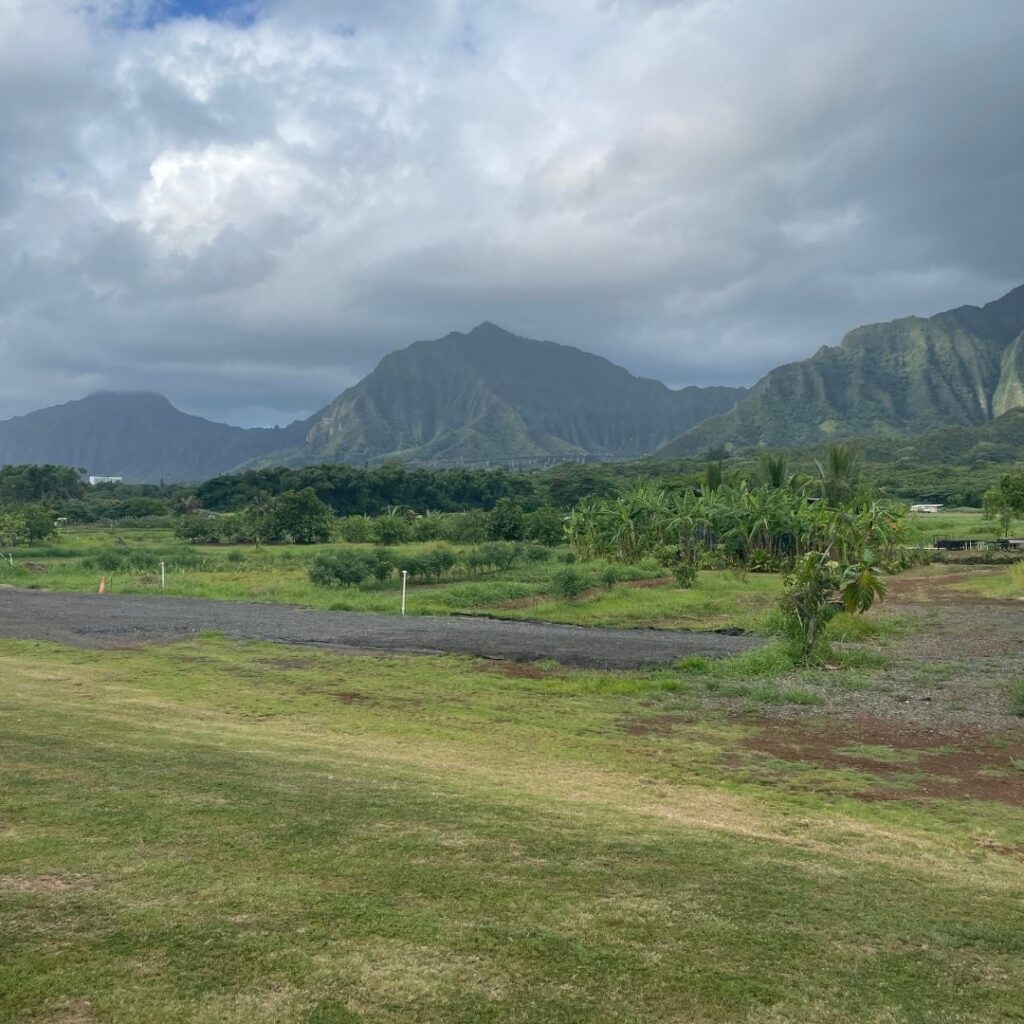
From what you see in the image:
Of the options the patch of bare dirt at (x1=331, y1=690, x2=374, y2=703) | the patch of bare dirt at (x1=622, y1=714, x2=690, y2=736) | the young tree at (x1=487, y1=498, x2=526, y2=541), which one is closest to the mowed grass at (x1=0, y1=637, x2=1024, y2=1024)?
the patch of bare dirt at (x1=622, y1=714, x2=690, y2=736)

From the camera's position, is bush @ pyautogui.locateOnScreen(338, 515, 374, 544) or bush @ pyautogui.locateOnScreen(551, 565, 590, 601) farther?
bush @ pyautogui.locateOnScreen(338, 515, 374, 544)

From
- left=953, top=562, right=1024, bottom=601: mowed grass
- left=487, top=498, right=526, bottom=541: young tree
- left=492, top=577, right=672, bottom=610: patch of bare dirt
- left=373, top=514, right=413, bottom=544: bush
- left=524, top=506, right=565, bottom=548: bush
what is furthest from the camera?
left=373, top=514, right=413, bottom=544: bush

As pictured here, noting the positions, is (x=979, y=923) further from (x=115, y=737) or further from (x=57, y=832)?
(x=115, y=737)

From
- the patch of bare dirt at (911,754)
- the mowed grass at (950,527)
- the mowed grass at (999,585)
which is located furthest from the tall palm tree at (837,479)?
the patch of bare dirt at (911,754)

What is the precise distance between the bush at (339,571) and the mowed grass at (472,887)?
30042 millimetres

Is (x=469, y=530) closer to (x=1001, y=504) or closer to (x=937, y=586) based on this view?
(x=937, y=586)

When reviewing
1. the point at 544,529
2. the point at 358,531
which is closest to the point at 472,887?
the point at 544,529

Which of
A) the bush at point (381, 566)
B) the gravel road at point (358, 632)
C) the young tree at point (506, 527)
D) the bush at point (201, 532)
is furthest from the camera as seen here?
the bush at point (201, 532)

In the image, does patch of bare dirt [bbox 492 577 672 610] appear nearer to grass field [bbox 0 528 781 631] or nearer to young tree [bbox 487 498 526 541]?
grass field [bbox 0 528 781 631]

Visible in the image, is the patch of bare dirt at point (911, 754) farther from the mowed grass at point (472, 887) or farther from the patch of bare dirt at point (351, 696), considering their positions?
the patch of bare dirt at point (351, 696)

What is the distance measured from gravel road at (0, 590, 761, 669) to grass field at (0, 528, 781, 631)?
7.99 feet

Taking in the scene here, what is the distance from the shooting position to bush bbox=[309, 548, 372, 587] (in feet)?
136

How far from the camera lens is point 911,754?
1252 cm

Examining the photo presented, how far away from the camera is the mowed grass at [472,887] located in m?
4.30
